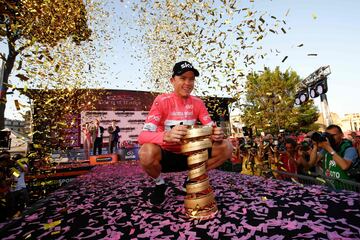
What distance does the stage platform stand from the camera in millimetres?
2215

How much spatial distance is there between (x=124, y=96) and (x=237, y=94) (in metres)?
17.2

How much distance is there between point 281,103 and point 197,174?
42.2 metres

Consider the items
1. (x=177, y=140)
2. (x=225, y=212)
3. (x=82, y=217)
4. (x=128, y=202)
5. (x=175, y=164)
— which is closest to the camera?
(x=177, y=140)

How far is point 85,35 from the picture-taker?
12898mm

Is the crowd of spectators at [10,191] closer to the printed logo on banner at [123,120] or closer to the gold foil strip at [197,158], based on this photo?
the gold foil strip at [197,158]

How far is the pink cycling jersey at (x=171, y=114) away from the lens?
10.4ft

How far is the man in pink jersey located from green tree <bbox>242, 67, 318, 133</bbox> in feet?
120

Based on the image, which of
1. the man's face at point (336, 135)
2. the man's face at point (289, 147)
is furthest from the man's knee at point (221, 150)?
the man's face at point (289, 147)

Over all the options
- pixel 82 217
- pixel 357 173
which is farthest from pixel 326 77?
pixel 82 217

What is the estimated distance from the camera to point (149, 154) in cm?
297

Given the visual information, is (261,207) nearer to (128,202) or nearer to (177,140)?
(177,140)

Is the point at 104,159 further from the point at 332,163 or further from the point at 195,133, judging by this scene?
the point at 195,133

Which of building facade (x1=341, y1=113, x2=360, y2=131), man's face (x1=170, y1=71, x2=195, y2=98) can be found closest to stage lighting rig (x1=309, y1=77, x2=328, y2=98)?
man's face (x1=170, y1=71, x2=195, y2=98)

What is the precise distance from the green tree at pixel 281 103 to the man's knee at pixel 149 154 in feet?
122
